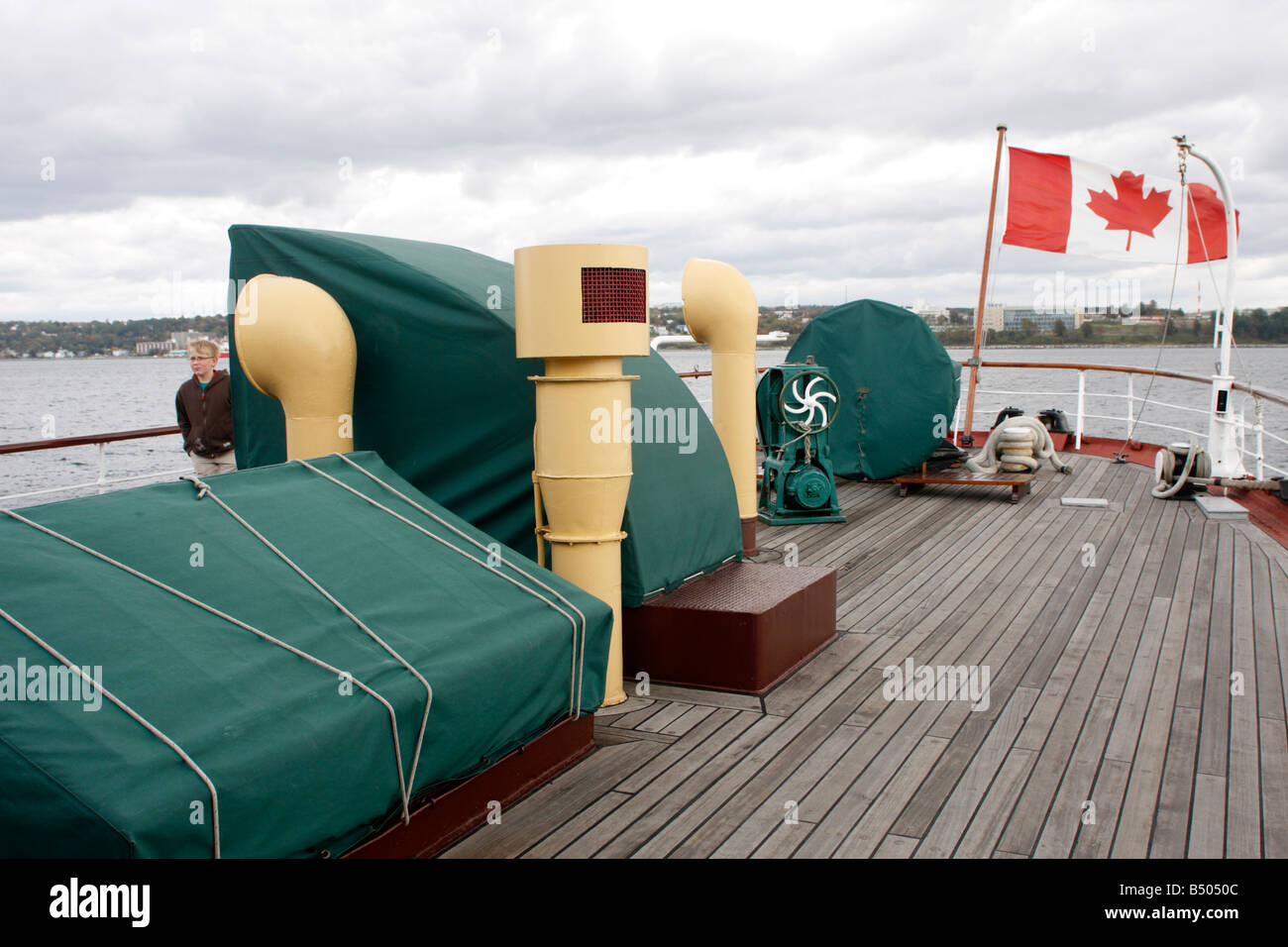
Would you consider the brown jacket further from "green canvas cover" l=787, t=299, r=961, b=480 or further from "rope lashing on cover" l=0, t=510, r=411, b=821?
"green canvas cover" l=787, t=299, r=961, b=480

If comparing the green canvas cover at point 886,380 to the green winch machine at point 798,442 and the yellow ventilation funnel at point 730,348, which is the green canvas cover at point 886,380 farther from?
the yellow ventilation funnel at point 730,348

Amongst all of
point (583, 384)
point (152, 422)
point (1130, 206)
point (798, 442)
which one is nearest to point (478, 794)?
point (583, 384)

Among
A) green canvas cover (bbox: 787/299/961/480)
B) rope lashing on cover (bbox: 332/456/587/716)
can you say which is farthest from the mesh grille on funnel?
green canvas cover (bbox: 787/299/961/480)

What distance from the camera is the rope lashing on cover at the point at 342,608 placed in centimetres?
286

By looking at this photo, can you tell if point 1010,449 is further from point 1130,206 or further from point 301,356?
point 301,356

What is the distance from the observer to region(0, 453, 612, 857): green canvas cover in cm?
215

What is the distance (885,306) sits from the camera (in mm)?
10055

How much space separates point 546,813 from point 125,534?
1.58m

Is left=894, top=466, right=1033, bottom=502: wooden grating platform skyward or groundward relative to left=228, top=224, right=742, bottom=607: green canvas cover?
groundward

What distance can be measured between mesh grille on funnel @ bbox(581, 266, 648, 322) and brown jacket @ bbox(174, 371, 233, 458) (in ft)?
11.4

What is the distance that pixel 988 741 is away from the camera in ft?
13.2

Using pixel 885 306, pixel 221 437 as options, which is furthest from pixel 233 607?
pixel 885 306

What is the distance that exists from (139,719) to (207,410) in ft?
14.8

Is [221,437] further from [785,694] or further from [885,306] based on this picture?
[885,306]
